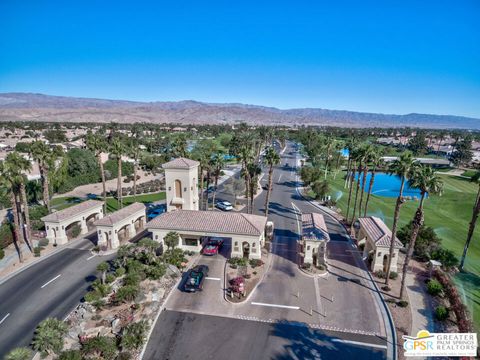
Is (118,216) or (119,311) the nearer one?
(119,311)

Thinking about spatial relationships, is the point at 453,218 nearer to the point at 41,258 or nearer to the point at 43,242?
the point at 41,258

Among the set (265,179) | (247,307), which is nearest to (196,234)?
(247,307)

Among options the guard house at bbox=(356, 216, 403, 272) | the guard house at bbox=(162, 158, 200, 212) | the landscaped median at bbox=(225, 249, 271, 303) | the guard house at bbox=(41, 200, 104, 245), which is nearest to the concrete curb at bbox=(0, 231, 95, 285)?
the guard house at bbox=(41, 200, 104, 245)

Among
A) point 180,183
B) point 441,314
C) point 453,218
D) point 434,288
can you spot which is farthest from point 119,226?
point 453,218

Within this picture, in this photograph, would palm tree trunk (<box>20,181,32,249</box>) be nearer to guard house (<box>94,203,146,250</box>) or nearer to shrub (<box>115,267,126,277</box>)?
guard house (<box>94,203,146,250</box>)

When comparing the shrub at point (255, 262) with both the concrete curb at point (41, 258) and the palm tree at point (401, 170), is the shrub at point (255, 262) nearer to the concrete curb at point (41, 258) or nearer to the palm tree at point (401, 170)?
the palm tree at point (401, 170)

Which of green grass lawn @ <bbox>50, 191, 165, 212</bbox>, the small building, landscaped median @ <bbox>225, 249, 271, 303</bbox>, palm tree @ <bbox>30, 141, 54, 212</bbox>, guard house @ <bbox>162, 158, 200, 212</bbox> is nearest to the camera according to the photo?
landscaped median @ <bbox>225, 249, 271, 303</bbox>

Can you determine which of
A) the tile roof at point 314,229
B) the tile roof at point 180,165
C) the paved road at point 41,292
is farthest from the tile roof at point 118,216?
the tile roof at point 314,229

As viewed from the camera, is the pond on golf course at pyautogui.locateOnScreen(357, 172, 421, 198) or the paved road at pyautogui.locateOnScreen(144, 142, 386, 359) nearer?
the paved road at pyautogui.locateOnScreen(144, 142, 386, 359)
